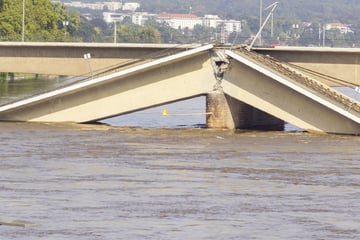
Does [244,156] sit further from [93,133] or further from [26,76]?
[26,76]

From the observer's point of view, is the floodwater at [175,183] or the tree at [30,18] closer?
the floodwater at [175,183]

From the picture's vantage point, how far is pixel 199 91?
203ft

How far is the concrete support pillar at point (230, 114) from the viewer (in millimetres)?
61656

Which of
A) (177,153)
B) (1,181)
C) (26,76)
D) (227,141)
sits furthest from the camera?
(26,76)

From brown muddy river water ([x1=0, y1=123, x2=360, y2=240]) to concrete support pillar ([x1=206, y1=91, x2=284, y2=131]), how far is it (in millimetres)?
1048

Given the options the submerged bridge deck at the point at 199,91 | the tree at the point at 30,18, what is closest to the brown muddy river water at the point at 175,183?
the submerged bridge deck at the point at 199,91

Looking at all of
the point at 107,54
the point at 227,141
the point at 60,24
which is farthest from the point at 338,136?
the point at 60,24

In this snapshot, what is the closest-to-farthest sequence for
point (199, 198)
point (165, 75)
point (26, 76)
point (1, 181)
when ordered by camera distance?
1. point (199, 198)
2. point (1, 181)
3. point (165, 75)
4. point (26, 76)

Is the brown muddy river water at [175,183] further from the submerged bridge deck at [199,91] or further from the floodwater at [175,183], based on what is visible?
the submerged bridge deck at [199,91]

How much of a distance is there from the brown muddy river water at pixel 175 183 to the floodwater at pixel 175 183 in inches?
1.4

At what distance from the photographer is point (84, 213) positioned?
34.5m

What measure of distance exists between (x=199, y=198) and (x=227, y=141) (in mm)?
18725

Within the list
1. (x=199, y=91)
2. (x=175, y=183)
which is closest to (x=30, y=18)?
(x=199, y=91)

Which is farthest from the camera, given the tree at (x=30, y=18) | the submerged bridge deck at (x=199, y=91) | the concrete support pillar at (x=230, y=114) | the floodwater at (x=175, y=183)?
the tree at (x=30, y=18)
